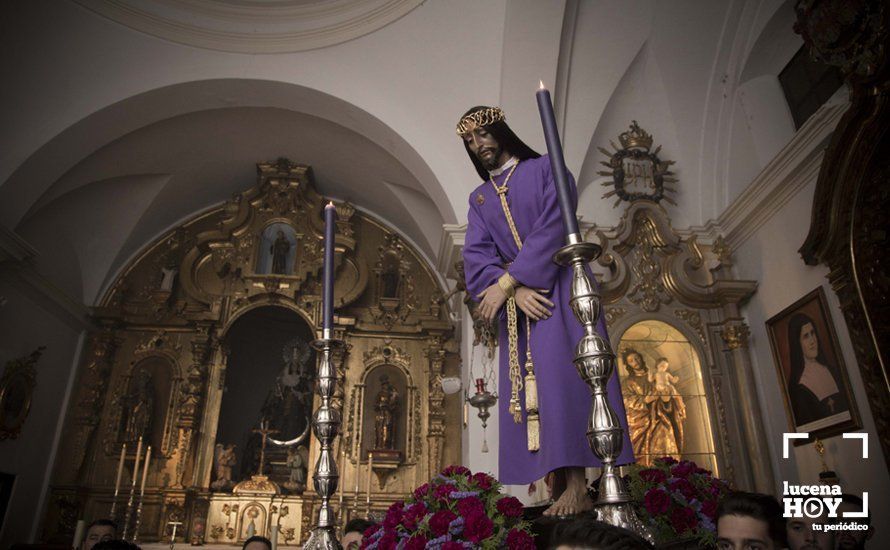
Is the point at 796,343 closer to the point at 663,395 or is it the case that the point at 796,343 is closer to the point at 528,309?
the point at 663,395

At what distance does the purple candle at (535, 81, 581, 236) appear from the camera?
6.48 ft

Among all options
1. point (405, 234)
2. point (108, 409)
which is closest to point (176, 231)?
point (108, 409)

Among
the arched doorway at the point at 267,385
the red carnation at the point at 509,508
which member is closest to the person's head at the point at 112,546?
the red carnation at the point at 509,508

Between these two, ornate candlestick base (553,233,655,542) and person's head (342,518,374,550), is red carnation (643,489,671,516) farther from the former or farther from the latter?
person's head (342,518,374,550)

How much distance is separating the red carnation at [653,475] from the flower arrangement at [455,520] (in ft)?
3.12

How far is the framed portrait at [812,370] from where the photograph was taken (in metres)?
5.35

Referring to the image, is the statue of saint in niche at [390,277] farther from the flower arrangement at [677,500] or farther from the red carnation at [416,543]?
the red carnation at [416,543]

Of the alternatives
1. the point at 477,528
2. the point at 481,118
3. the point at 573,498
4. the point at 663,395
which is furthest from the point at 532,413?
the point at 663,395

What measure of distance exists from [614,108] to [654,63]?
723 millimetres

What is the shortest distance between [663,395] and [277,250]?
20.7 ft

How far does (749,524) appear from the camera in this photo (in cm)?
242

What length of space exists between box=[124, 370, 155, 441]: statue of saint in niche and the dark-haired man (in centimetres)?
769

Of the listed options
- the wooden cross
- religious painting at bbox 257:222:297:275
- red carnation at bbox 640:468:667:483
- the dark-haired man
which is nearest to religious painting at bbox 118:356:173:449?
the wooden cross

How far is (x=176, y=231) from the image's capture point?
34.1 feet
